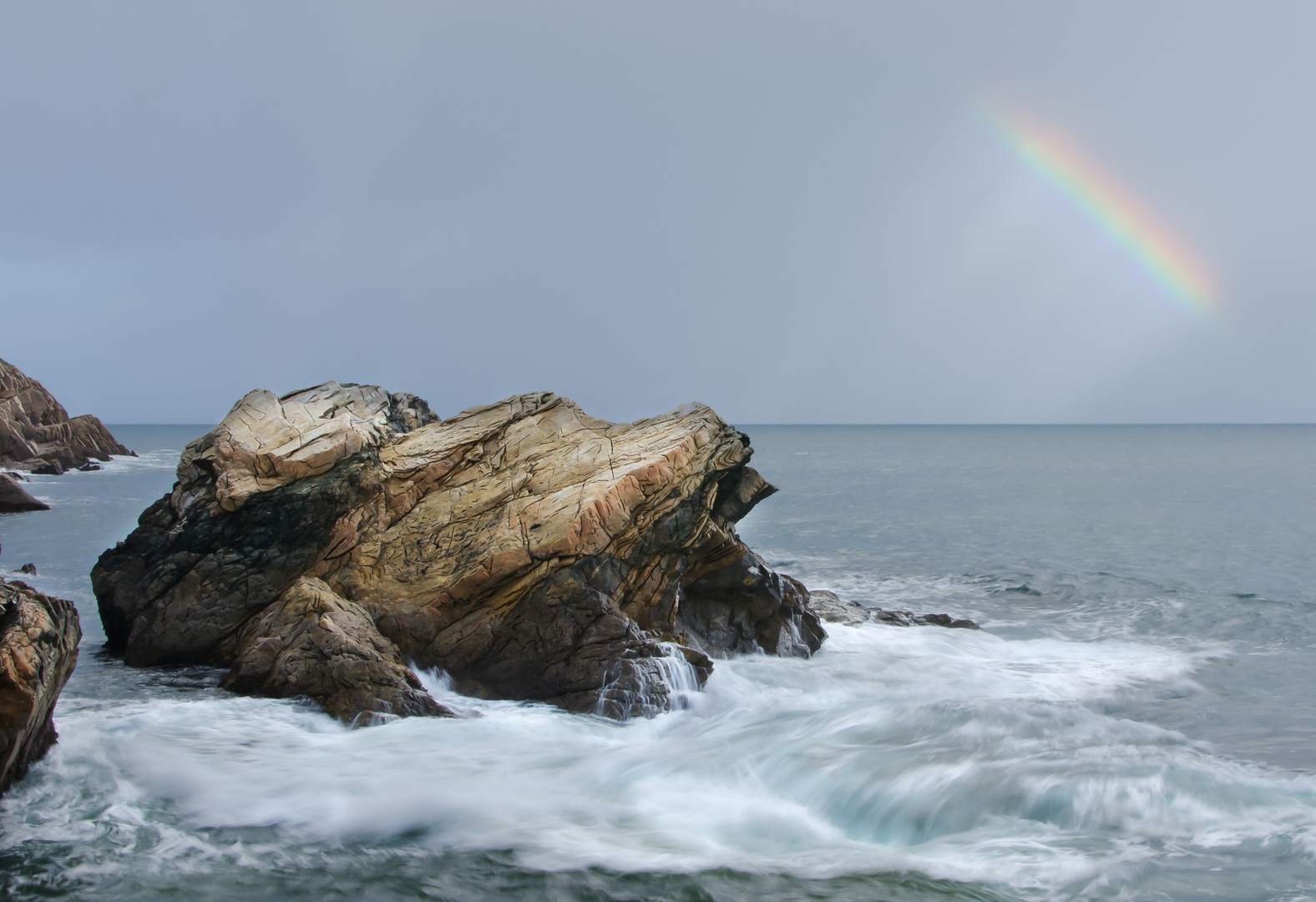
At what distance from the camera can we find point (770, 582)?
17828 millimetres

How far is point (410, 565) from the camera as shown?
14328mm

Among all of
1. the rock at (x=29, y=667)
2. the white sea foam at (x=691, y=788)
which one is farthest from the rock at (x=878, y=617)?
the rock at (x=29, y=667)

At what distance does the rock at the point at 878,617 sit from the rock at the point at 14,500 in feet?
115

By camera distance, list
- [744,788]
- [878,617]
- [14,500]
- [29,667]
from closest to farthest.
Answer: [29,667], [744,788], [878,617], [14,500]

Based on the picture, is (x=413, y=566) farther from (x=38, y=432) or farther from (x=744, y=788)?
(x=38, y=432)

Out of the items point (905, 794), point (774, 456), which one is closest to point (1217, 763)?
point (905, 794)

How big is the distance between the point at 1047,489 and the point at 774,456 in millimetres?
65033

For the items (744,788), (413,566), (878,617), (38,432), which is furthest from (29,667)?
(38,432)

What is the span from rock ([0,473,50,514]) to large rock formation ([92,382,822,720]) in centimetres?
2968

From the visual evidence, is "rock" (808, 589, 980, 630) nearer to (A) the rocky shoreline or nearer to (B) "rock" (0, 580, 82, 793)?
(A) the rocky shoreline

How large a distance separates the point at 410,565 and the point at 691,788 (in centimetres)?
610

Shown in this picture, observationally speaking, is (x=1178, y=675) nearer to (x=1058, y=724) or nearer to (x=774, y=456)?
(x=1058, y=724)

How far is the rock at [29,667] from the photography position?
8.01 meters

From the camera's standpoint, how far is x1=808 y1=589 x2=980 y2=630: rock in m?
21.0
